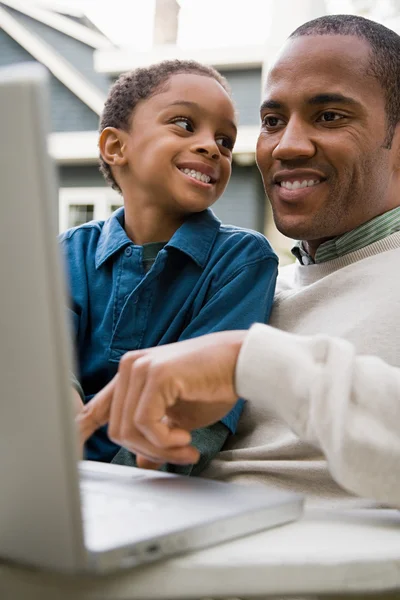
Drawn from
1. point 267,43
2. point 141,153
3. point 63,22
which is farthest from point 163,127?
point 63,22

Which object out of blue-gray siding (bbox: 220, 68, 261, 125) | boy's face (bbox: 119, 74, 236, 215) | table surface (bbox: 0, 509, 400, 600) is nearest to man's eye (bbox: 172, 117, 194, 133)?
boy's face (bbox: 119, 74, 236, 215)

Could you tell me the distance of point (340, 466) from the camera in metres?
0.83

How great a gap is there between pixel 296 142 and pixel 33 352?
114 cm

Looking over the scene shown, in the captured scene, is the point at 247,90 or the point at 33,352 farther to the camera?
the point at 247,90

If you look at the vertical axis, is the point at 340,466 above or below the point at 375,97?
below

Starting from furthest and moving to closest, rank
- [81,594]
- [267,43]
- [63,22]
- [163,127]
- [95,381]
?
[63,22] < [267,43] < [163,127] < [95,381] < [81,594]

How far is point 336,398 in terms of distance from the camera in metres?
0.81

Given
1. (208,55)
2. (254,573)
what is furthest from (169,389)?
(208,55)

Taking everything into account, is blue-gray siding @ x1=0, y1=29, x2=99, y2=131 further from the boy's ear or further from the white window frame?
the boy's ear

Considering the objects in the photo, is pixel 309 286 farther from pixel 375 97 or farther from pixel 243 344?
pixel 243 344

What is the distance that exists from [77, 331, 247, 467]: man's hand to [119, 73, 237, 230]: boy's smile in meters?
0.70

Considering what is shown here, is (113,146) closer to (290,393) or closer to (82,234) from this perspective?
(82,234)

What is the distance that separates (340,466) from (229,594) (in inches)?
9.3

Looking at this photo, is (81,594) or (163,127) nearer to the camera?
(81,594)
